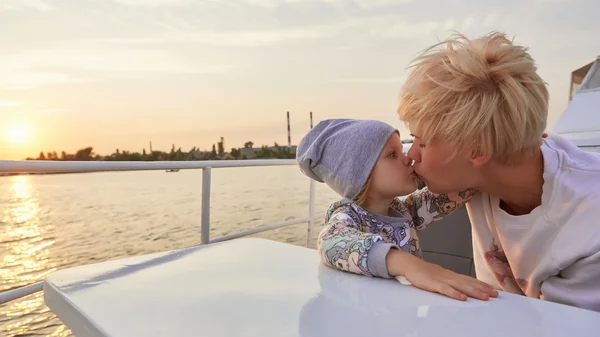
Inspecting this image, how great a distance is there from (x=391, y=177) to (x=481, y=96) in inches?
12.6

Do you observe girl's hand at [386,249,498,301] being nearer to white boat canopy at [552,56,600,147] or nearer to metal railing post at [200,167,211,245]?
metal railing post at [200,167,211,245]

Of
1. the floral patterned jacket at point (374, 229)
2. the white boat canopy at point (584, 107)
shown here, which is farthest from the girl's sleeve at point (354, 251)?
the white boat canopy at point (584, 107)

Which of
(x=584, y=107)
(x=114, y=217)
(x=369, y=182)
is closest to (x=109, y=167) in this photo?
(x=369, y=182)

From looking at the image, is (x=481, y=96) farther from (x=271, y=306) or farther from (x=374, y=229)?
(x=271, y=306)

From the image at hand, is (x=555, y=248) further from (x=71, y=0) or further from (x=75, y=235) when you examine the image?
(x=75, y=235)

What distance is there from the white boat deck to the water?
327 inches

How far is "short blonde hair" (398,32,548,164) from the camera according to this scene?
0.92 m

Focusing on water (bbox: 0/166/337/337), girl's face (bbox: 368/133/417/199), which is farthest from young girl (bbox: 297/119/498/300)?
water (bbox: 0/166/337/337)

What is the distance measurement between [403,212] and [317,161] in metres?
0.27

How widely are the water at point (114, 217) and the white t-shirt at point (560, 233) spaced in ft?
26.0

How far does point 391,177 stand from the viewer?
1.15m

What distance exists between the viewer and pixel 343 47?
438 inches

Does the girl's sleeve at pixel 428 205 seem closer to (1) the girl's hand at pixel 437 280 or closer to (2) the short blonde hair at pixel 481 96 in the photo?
(2) the short blonde hair at pixel 481 96

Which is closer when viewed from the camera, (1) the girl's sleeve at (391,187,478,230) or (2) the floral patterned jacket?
(2) the floral patterned jacket
